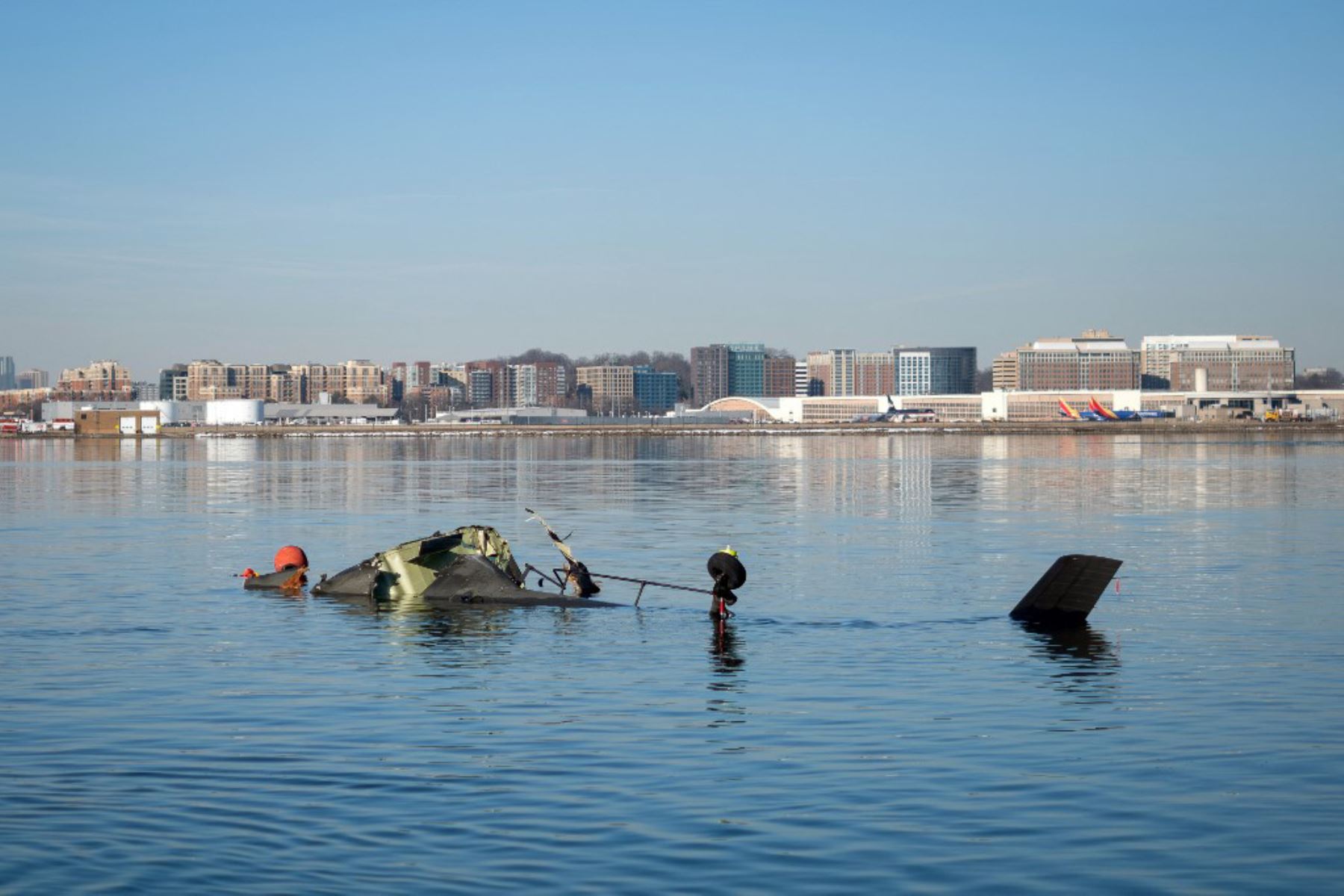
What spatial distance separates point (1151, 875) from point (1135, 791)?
362 cm

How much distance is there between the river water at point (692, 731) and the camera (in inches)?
654

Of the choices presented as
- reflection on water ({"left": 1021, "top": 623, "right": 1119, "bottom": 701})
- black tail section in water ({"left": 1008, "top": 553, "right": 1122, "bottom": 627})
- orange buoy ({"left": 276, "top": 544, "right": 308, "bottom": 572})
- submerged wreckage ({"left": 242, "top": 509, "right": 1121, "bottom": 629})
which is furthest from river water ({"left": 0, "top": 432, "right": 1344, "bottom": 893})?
orange buoy ({"left": 276, "top": 544, "right": 308, "bottom": 572})

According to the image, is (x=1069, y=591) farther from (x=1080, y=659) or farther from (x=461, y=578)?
(x=461, y=578)

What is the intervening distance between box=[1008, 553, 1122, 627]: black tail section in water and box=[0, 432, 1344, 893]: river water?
0.82m

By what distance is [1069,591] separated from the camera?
116ft

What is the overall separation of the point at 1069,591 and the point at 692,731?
15.0 meters

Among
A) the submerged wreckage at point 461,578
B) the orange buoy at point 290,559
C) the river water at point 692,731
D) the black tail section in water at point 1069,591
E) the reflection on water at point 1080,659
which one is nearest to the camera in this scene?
the river water at point 692,731

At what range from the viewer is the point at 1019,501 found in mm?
83812

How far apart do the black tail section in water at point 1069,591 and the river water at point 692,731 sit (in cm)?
82

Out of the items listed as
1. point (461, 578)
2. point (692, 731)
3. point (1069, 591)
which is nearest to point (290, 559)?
point (461, 578)

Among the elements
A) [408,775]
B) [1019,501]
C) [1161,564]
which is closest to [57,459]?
[1019,501]

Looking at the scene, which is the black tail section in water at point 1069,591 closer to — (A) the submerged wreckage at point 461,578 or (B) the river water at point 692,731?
(A) the submerged wreckage at point 461,578

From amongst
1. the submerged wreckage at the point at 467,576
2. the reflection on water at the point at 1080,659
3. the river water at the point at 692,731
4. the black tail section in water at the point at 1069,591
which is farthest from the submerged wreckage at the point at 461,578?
the reflection on water at the point at 1080,659

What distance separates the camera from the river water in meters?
16.6
